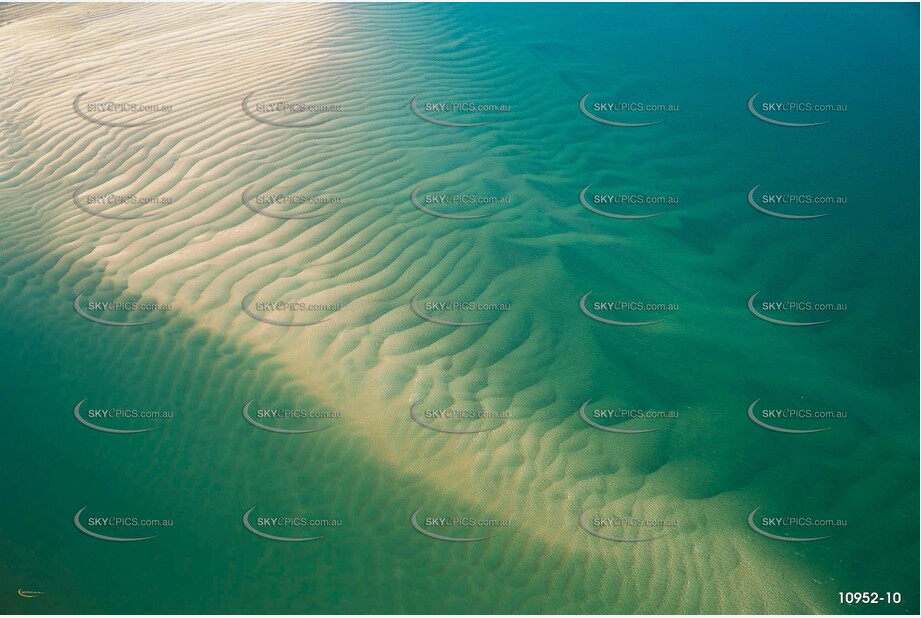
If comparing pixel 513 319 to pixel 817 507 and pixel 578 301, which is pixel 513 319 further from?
pixel 817 507

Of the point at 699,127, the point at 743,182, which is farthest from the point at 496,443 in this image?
the point at 699,127

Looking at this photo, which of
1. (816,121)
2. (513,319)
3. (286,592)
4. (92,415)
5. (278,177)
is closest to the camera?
(286,592)

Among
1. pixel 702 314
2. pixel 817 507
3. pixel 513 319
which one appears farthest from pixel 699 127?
pixel 817 507

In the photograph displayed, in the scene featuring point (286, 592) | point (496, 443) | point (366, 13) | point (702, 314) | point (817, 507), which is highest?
point (366, 13)

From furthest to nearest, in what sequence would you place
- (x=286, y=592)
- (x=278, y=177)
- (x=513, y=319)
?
(x=278, y=177) → (x=513, y=319) → (x=286, y=592)

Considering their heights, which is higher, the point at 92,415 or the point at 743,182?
the point at 743,182

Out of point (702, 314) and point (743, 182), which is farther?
point (743, 182)
